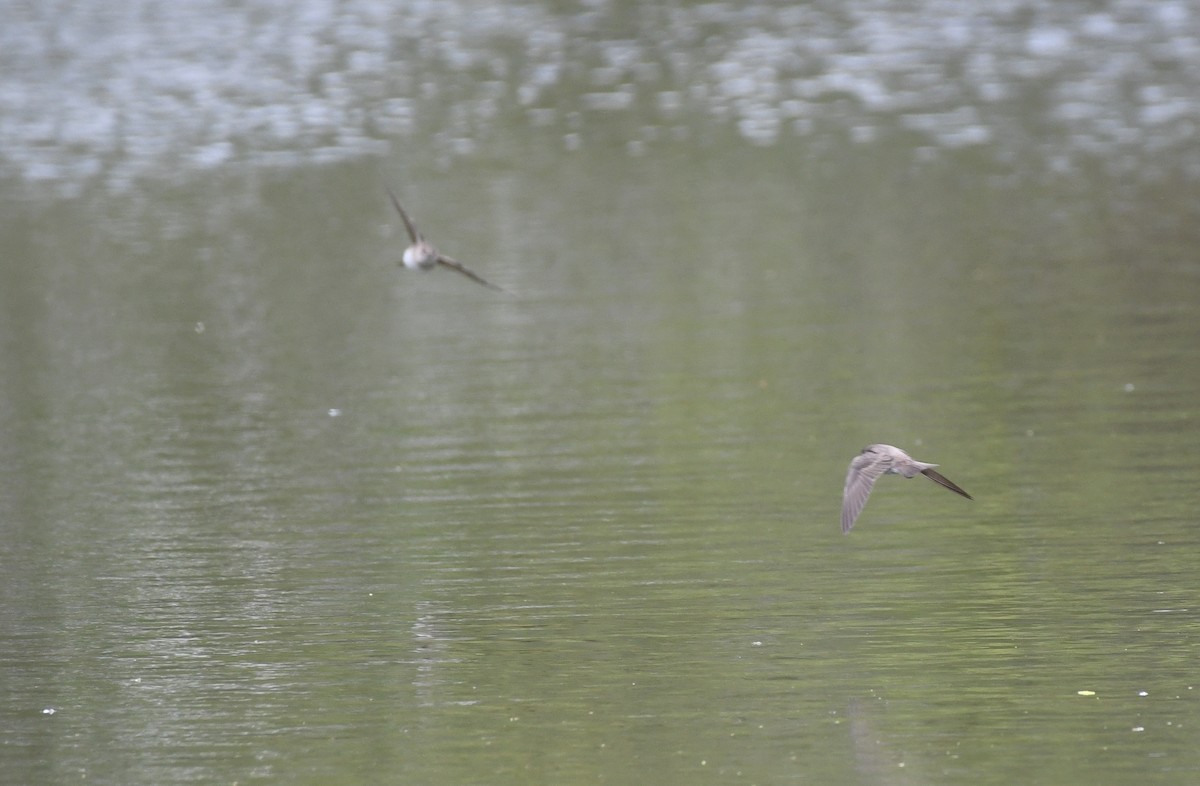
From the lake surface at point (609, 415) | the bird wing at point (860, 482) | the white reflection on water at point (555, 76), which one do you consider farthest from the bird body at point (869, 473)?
the white reflection on water at point (555, 76)

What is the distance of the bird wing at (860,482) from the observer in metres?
9.23

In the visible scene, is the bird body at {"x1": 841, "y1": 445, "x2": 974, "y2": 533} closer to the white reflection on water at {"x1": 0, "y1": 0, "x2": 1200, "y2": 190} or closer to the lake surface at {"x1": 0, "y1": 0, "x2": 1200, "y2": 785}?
the lake surface at {"x1": 0, "y1": 0, "x2": 1200, "y2": 785}

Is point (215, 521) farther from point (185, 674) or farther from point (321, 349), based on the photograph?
point (321, 349)

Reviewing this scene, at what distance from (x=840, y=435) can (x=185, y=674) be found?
6020 millimetres

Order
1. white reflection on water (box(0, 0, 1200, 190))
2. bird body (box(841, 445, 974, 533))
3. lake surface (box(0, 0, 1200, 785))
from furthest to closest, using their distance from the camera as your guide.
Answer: white reflection on water (box(0, 0, 1200, 190)) → bird body (box(841, 445, 974, 533)) → lake surface (box(0, 0, 1200, 785))

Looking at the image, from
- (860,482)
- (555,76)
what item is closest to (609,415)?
(860,482)

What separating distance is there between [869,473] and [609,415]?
611 centimetres

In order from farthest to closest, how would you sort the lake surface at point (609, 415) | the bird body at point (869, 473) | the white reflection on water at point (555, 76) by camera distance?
the white reflection on water at point (555, 76), the bird body at point (869, 473), the lake surface at point (609, 415)

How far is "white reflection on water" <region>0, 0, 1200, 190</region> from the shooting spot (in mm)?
28359

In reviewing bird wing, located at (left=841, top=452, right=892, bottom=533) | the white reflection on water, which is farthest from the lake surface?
bird wing, located at (left=841, top=452, right=892, bottom=533)

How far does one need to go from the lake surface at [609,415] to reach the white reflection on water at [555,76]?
16cm

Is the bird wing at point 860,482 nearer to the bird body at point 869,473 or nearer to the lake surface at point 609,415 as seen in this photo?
the bird body at point 869,473

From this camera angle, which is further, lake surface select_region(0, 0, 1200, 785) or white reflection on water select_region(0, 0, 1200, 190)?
white reflection on water select_region(0, 0, 1200, 190)

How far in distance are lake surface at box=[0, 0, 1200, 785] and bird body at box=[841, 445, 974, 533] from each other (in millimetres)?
686
